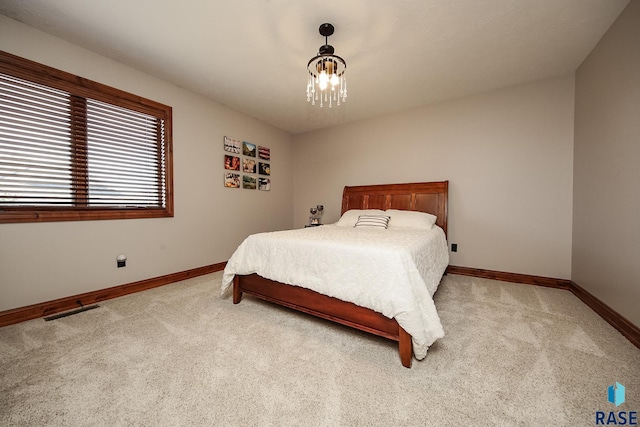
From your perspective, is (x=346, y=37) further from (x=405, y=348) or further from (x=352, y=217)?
(x=405, y=348)

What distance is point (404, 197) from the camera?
3.65 meters

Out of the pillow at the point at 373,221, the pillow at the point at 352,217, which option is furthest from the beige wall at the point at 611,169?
the pillow at the point at 352,217

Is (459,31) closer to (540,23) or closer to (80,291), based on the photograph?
(540,23)

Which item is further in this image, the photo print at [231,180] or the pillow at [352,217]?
the photo print at [231,180]

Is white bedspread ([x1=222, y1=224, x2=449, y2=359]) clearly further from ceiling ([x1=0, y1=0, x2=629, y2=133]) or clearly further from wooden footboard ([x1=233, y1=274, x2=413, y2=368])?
ceiling ([x1=0, y1=0, x2=629, y2=133])

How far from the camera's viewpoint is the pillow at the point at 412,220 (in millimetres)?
3037

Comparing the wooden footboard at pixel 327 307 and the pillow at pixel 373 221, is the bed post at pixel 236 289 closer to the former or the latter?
the wooden footboard at pixel 327 307

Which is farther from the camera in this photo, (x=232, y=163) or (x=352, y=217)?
(x=232, y=163)

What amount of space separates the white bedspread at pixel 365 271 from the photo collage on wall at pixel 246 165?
1843mm

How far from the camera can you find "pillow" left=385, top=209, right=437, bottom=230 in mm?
3037

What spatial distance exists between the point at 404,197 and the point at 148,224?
3.42 metres

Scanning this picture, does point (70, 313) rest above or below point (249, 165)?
below

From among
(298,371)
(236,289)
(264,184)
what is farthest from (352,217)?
(298,371)

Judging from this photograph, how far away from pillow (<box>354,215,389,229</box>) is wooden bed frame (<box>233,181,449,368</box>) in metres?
0.65
